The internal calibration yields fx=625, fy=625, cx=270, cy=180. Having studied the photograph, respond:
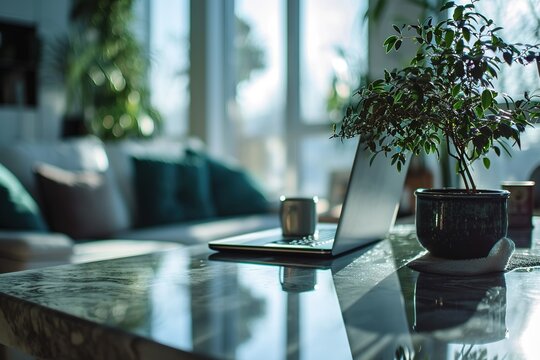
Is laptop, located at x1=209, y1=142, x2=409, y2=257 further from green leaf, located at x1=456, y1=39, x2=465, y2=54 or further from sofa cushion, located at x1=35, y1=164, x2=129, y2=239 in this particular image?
sofa cushion, located at x1=35, y1=164, x2=129, y2=239

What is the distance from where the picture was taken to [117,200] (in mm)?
3166

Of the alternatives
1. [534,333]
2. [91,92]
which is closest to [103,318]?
[534,333]

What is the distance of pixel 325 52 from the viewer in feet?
13.7

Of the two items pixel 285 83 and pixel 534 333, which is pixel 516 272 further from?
pixel 285 83

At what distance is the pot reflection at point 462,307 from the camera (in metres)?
0.59

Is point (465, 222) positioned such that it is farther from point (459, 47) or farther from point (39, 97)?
point (39, 97)

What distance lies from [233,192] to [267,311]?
→ 3.00m

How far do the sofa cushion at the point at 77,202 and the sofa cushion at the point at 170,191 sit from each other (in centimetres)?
24

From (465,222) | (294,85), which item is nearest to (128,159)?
(294,85)

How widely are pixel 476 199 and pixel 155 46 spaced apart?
4.86 meters

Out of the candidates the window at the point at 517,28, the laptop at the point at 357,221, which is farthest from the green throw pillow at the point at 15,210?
the window at the point at 517,28

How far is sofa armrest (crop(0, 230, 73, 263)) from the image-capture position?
2.13 meters

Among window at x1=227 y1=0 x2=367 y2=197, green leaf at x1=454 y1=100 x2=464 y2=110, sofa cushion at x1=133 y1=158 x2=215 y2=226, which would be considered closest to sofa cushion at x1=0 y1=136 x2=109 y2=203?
sofa cushion at x1=133 y1=158 x2=215 y2=226

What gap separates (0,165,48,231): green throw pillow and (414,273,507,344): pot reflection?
1981 millimetres
